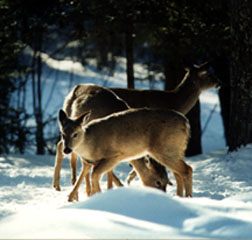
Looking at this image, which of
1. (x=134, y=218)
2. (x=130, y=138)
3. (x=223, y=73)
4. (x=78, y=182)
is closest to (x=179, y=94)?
(x=130, y=138)

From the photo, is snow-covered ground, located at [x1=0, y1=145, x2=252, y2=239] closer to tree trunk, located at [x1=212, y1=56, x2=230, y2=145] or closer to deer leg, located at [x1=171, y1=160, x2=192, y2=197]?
deer leg, located at [x1=171, y1=160, x2=192, y2=197]

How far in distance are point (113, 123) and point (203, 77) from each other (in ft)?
14.4

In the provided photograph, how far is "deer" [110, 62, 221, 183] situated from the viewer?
1020cm

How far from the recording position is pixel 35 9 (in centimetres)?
1252

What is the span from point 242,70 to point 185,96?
1263 mm

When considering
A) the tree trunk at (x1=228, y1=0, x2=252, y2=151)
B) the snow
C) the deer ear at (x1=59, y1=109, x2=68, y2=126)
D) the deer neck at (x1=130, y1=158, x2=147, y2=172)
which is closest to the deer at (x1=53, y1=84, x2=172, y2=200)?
the deer neck at (x1=130, y1=158, x2=147, y2=172)

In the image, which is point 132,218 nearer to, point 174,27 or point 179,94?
point 179,94

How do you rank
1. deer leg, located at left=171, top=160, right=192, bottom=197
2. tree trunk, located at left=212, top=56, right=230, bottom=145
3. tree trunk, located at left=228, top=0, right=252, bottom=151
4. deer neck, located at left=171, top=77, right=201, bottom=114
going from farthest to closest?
1. tree trunk, located at left=212, top=56, right=230, bottom=145
2. deer neck, located at left=171, top=77, right=201, bottom=114
3. tree trunk, located at left=228, top=0, right=252, bottom=151
4. deer leg, located at left=171, top=160, right=192, bottom=197

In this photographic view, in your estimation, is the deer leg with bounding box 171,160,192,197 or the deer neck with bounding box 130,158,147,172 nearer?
the deer leg with bounding box 171,160,192,197

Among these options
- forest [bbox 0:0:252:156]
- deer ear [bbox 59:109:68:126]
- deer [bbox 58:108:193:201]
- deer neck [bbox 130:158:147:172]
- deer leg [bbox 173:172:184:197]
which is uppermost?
forest [bbox 0:0:252:156]

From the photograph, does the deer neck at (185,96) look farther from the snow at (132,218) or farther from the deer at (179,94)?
the snow at (132,218)

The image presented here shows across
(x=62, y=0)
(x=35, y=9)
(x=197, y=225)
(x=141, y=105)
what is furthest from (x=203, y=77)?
(x=197, y=225)

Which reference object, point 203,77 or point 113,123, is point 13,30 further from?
point 113,123

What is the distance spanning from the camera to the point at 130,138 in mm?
7441
